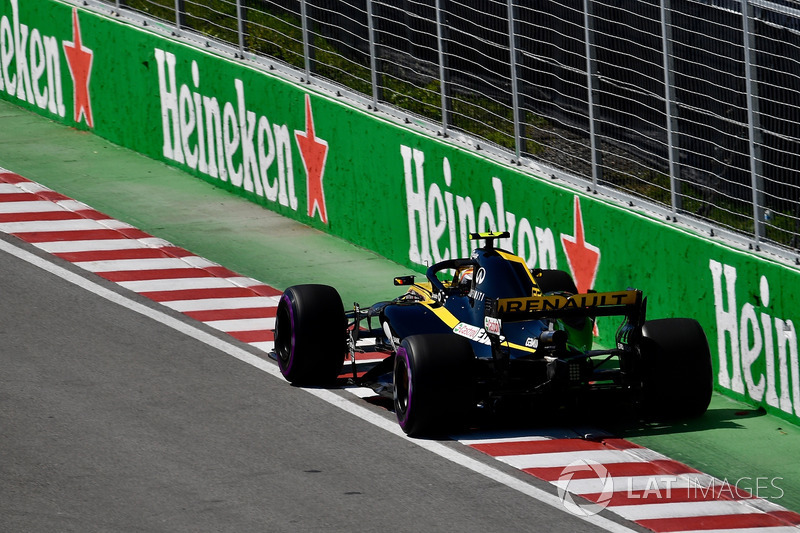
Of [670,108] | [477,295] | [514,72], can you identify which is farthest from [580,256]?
[477,295]

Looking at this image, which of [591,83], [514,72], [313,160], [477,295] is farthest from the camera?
[313,160]

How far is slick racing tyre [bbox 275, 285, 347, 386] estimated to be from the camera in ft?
38.0

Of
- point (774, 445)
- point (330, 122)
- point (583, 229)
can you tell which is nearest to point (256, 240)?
point (330, 122)

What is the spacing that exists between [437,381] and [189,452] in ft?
5.57

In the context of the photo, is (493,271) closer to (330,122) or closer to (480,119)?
(480,119)

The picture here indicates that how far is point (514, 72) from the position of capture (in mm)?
14000

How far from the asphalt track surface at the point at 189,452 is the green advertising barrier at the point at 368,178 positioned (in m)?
2.30

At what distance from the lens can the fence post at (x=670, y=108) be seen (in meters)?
12.3

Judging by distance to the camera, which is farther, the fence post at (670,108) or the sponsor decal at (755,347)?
the fence post at (670,108)

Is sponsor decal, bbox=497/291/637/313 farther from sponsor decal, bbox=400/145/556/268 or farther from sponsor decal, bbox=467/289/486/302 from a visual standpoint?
sponsor decal, bbox=400/145/556/268

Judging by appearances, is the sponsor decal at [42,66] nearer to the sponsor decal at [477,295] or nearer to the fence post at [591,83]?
the fence post at [591,83]

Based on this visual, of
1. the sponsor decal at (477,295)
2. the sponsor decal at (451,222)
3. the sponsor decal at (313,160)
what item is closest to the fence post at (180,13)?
the sponsor decal at (313,160)

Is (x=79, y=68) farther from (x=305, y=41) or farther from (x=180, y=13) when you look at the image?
(x=305, y=41)

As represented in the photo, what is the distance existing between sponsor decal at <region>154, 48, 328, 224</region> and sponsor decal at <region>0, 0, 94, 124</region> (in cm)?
159
